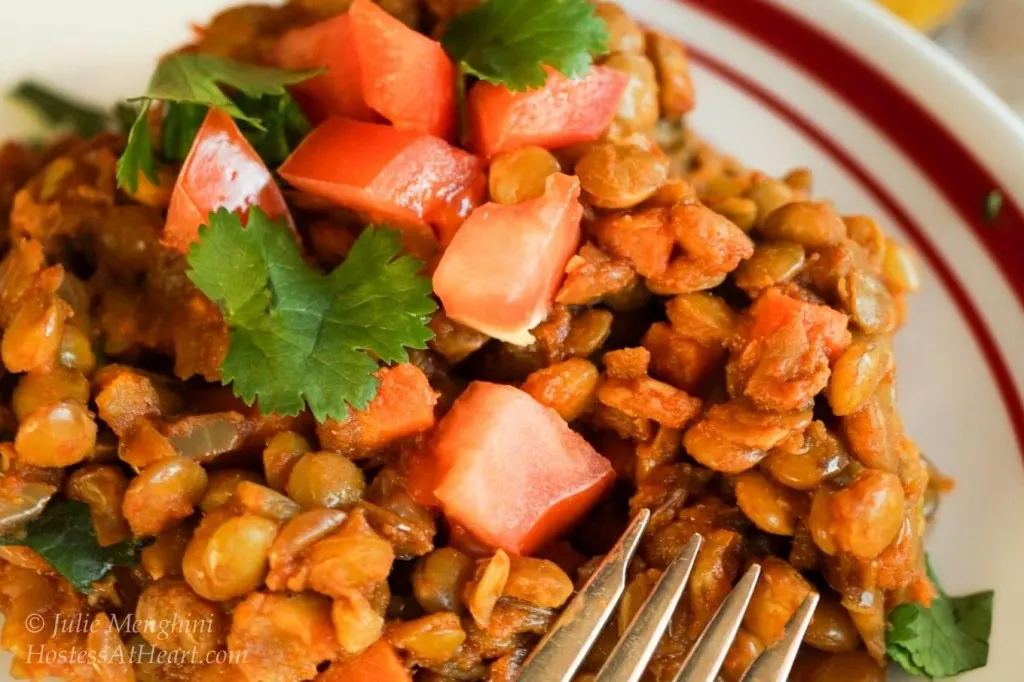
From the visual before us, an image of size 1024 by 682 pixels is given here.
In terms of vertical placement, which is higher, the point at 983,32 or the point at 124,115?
the point at 983,32

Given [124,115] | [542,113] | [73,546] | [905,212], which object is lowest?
[73,546]

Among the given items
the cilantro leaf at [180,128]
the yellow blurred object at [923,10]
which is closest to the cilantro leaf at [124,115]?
the cilantro leaf at [180,128]

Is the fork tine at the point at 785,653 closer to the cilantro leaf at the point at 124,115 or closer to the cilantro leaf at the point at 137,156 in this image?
the cilantro leaf at the point at 137,156

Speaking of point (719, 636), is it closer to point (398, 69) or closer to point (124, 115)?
point (398, 69)

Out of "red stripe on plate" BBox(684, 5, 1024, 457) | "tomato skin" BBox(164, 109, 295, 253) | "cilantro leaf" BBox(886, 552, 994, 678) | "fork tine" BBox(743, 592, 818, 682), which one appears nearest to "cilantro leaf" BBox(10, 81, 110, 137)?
"tomato skin" BBox(164, 109, 295, 253)

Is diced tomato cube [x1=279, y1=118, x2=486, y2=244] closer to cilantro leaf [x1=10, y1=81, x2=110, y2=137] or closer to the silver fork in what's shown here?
the silver fork

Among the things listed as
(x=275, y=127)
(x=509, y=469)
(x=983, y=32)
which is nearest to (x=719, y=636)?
(x=509, y=469)
